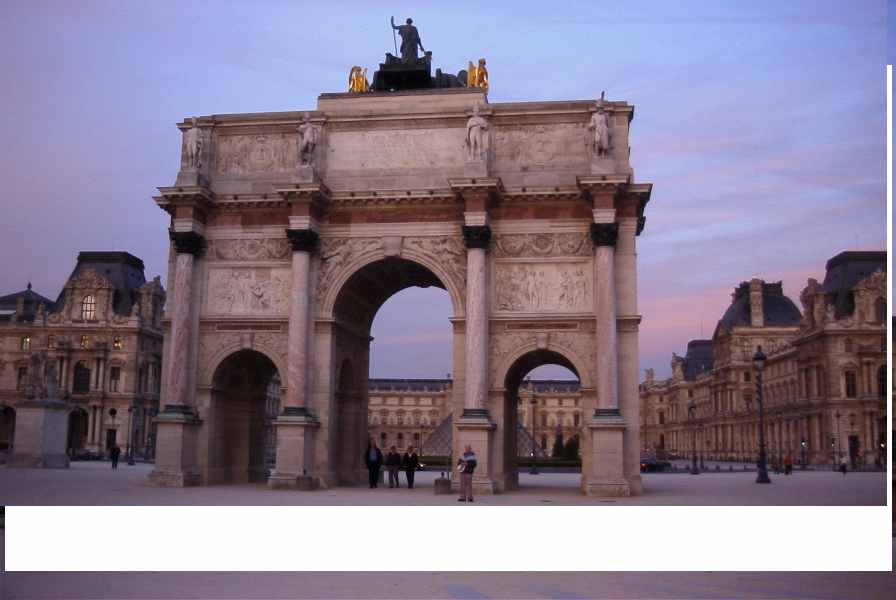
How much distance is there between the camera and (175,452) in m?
27.8

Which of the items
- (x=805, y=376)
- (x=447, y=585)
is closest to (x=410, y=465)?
(x=447, y=585)

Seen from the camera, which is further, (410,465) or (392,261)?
(410,465)

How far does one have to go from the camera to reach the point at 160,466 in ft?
91.5

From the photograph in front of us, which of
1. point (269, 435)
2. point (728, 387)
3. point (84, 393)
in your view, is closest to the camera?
point (84, 393)

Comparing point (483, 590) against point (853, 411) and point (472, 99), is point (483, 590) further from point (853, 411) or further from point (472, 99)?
point (853, 411)

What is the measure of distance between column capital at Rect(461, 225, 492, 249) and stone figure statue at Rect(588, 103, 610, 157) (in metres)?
3.87

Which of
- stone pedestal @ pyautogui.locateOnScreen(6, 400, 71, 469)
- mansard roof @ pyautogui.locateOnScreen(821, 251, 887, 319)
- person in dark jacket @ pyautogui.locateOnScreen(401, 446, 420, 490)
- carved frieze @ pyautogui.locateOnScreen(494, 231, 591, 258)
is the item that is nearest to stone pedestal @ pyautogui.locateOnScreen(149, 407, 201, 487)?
person in dark jacket @ pyautogui.locateOnScreen(401, 446, 420, 490)

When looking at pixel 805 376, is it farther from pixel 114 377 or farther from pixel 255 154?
pixel 255 154

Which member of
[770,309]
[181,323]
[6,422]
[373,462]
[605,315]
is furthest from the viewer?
[770,309]

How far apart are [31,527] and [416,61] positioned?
20.7m

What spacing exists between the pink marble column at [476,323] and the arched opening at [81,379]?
67.9 metres

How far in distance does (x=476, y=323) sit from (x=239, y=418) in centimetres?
888

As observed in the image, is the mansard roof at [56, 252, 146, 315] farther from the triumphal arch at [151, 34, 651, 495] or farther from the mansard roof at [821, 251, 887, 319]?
the triumphal arch at [151, 34, 651, 495]

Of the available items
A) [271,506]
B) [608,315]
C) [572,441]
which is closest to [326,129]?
[608,315]
